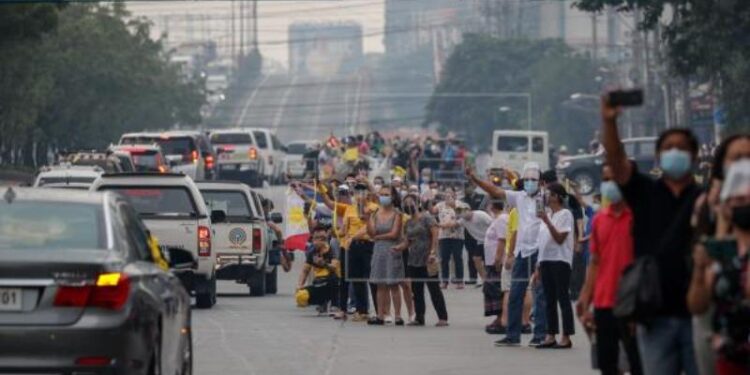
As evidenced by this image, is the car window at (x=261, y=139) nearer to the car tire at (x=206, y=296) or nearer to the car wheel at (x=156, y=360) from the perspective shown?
the car tire at (x=206, y=296)

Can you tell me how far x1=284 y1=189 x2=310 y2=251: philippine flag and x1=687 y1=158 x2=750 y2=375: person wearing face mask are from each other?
26.1 metres

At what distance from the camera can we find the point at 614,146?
11.1 m

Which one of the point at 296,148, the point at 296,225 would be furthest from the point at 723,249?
the point at 296,148

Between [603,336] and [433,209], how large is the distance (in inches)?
835

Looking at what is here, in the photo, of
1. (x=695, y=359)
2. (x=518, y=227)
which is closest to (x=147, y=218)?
(x=518, y=227)

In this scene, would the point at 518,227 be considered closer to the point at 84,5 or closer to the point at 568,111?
the point at 84,5

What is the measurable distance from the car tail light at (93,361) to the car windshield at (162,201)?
14354 mm

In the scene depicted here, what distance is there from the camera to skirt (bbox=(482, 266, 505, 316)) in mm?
24531

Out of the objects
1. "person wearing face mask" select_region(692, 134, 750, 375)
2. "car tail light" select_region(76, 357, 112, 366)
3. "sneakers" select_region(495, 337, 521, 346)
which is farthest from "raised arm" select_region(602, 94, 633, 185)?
"sneakers" select_region(495, 337, 521, 346)

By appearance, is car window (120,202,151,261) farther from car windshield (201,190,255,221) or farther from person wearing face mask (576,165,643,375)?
car windshield (201,190,255,221)

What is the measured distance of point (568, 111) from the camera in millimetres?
123312

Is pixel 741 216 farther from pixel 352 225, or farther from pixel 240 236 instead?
pixel 240 236

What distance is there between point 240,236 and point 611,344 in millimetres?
18378

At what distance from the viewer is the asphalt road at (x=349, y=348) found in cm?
1941
